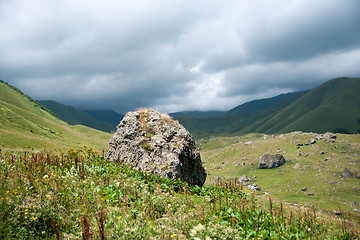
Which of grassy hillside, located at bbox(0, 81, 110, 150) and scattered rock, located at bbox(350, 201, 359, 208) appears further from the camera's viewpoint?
scattered rock, located at bbox(350, 201, 359, 208)

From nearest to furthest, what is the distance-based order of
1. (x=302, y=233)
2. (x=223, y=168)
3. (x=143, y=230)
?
(x=143, y=230) → (x=302, y=233) → (x=223, y=168)

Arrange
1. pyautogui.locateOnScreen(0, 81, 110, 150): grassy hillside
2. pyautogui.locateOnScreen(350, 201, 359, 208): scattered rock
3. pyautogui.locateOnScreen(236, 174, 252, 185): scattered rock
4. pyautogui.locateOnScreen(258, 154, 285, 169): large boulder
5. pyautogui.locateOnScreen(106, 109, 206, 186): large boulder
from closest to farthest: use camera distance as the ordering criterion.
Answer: pyautogui.locateOnScreen(106, 109, 206, 186): large boulder → pyautogui.locateOnScreen(0, 81, 110, 150): grassy hillside → pyautogui.locateOnScreen(350, 201, 359, 208): scattered rock → pyautogui.locateOnScreen(236, 174, 252, 185): scattered rock → pyautogui.locateOnScreen(258, 154, 285, 169): large boulder

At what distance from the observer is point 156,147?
1705 cm

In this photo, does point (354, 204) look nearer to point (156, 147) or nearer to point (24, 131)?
A: point (156, 147)

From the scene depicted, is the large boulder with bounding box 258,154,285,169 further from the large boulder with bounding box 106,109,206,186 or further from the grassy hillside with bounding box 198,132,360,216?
the large boulder with bounding box 106,109,206,186

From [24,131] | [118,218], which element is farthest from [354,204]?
[24,131]

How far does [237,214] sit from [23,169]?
1109 centimetres

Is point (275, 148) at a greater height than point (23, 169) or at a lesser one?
lesser

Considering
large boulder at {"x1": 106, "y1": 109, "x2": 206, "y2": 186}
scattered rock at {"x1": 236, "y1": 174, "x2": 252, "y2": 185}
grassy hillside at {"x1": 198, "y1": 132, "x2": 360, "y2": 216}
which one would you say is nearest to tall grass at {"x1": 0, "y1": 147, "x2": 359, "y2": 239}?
large boulder at {"x1": 106, "y1": 109, "x2": 206, "y2": 186}

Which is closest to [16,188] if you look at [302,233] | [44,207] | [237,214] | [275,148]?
[44,207]

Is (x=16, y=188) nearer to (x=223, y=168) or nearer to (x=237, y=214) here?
(x=237, y=214)

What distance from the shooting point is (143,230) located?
5805 millimetres

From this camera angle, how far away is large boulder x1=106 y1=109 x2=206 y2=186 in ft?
52.6

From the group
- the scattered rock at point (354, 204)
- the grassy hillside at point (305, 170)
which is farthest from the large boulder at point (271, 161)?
the scattered rock at point (354, 204)
